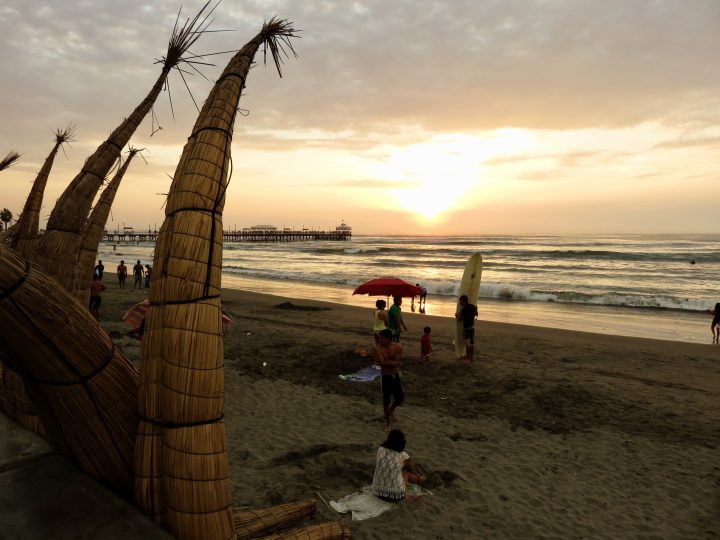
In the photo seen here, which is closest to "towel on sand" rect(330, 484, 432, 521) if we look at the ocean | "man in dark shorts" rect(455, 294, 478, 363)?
"man in dark shorts" rect(455, 294, 478, 363)

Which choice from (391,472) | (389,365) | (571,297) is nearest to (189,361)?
(391,472)

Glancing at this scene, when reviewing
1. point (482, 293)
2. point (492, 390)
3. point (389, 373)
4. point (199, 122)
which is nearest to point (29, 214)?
point (199, 122)

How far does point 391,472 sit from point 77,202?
12.1ft

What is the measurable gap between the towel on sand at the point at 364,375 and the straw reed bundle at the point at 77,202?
641cm

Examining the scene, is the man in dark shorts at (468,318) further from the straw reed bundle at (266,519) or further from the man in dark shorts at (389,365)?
the straw reed bundle at (266,519)

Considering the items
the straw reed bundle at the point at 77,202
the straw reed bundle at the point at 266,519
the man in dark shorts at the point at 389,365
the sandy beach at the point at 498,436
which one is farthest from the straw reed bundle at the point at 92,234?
the man in dark shorts at the point at 389,365

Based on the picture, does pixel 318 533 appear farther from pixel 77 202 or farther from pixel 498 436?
pixel 498 436

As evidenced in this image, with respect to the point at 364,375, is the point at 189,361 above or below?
above

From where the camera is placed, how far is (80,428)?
213 centimetres

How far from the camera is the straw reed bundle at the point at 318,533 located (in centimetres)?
243

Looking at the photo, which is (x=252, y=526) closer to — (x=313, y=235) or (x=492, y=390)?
(x=492, y=390)

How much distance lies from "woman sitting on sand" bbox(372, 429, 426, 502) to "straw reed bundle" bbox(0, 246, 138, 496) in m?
2.96

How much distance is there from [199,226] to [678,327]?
21.0 m

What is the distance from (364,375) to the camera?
891 centimetres
